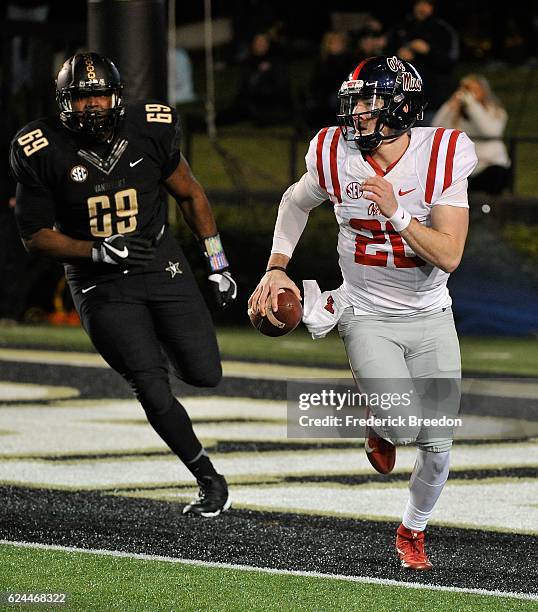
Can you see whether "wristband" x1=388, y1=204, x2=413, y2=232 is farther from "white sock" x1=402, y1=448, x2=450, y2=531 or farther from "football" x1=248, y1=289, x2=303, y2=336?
"white sock" x1=402, y1=448, x2=450, y2=531

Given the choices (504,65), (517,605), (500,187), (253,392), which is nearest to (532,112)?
(504,65)

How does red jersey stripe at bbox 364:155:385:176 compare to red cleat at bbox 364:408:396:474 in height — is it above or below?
above

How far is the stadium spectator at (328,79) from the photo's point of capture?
14328mm

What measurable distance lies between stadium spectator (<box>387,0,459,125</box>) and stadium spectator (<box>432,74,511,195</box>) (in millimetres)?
140

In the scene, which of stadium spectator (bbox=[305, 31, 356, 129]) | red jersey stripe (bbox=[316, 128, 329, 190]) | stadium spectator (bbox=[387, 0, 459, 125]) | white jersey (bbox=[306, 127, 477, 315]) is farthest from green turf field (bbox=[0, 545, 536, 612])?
stadium spectator (bbox=[305, 31, 356, 129])

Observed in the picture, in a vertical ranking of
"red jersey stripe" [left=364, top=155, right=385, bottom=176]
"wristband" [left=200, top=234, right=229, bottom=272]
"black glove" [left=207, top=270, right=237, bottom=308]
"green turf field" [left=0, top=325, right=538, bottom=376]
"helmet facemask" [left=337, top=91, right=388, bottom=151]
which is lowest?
"green turf field" [left=0, top=325, right=538, bottom=376]

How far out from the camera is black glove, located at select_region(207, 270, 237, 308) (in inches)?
249

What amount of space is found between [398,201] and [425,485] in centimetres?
98

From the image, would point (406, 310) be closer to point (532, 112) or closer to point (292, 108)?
point (292, 108)

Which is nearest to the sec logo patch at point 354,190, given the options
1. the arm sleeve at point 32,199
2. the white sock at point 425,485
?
the white sock at point 425,485

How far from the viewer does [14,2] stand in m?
17.9

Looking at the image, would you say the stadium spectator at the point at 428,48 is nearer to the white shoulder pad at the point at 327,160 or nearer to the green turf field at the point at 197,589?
the white shoulder pad at the point at 327,160

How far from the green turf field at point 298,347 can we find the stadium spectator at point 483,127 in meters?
1.73

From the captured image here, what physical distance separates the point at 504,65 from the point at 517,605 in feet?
60.9
